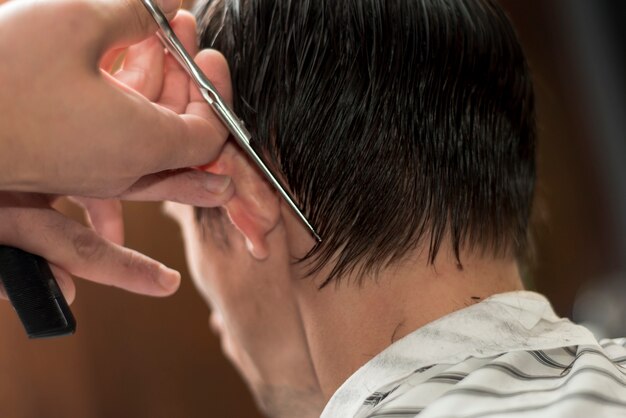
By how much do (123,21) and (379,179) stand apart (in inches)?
11.7

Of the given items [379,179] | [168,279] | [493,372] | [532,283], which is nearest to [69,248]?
[168,279]

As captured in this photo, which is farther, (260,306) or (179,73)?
(260,306)

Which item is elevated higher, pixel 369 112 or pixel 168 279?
pixel 369 112

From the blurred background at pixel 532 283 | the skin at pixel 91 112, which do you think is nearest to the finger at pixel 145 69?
the skin at pixel 91 112

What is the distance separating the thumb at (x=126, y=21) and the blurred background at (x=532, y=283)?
0.90 metres

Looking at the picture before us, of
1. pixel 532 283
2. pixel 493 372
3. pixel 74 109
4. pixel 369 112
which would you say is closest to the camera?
pixel 74 109

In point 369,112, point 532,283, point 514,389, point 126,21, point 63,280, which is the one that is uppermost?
point 126,21

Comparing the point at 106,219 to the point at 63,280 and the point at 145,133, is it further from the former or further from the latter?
the point at 145,133

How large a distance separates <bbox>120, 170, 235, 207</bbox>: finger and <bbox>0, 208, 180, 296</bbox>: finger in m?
0.11

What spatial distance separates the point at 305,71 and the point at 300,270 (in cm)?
21

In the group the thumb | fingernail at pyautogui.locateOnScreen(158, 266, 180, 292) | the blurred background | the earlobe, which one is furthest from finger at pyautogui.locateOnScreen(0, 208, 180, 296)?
the blurred background

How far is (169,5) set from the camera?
28.4 inches

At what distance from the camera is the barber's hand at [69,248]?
2.71 feet

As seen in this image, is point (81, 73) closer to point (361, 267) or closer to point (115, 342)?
point (361, 267)
